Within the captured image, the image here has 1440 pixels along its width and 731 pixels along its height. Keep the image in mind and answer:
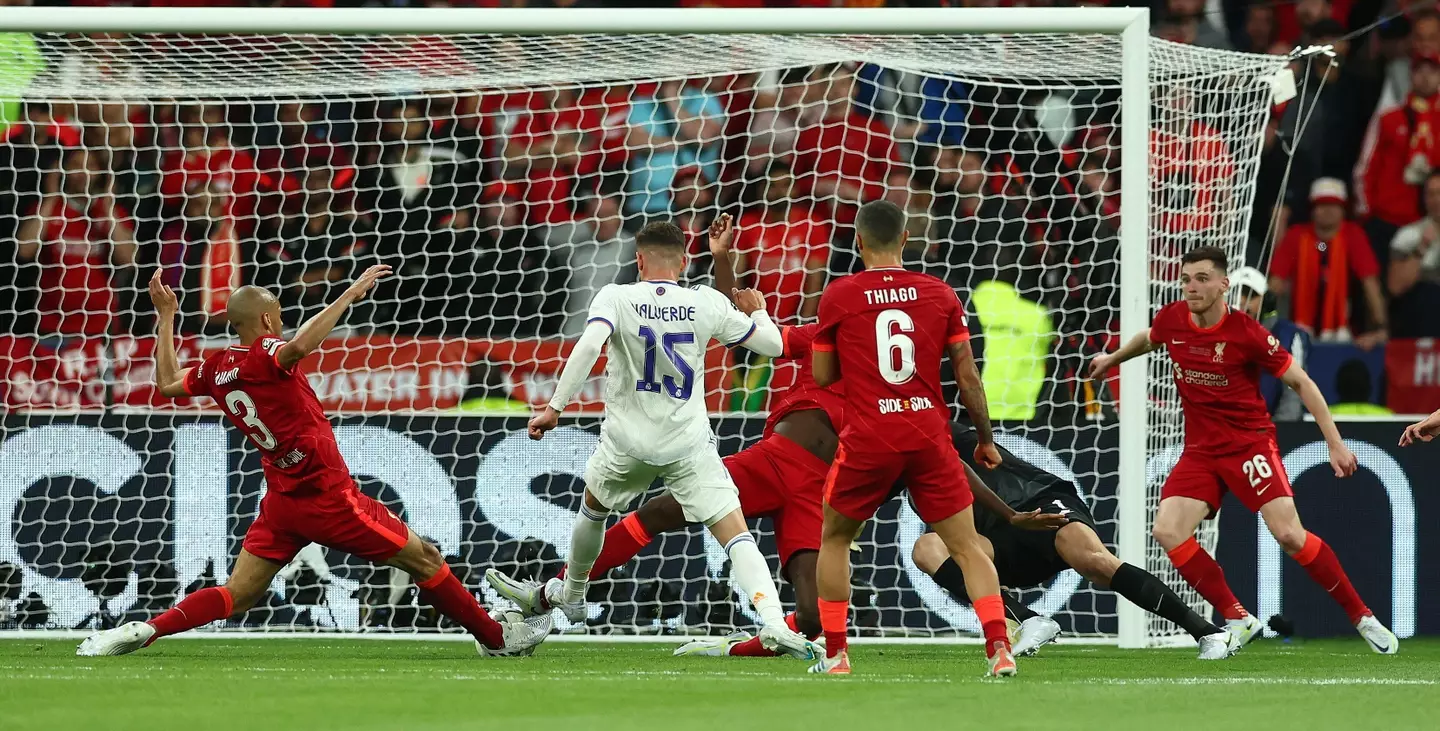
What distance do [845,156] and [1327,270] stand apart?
336 centimetres

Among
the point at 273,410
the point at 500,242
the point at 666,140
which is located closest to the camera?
the point at 273,410

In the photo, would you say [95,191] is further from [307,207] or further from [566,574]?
[566,574]

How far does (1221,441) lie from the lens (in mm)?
7816

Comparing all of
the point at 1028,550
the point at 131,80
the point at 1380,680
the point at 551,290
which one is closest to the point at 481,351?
the point at 551,290

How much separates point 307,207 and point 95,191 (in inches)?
48.3

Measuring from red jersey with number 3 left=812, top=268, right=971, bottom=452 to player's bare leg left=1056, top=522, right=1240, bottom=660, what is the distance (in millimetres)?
1717

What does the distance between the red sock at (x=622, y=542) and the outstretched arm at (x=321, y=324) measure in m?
1.56

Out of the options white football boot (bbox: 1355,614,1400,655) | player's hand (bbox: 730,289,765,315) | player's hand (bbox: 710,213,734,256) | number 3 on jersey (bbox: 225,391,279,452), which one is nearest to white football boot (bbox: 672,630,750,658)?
player's hand (bbox: 730,289,765,315)

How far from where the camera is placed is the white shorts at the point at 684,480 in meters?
7.05

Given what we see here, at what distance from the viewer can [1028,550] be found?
766 centimetres

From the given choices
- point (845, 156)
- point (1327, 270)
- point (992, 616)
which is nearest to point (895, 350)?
point (992, 616)

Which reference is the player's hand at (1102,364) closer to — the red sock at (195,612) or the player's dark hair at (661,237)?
the player's dark hair at (661,237)

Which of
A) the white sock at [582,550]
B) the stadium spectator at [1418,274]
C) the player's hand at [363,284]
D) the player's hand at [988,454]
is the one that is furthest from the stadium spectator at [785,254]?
the stadium spectator at [1418,274]

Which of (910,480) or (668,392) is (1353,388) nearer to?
(668,392)
